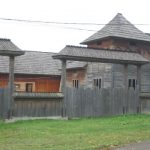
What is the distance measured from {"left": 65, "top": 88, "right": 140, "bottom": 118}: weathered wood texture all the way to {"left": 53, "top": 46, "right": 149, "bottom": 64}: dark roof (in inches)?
74.1

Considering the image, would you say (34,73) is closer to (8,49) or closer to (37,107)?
(37,107)

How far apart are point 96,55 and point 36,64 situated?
12518 millimetres

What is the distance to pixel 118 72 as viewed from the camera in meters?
31.3

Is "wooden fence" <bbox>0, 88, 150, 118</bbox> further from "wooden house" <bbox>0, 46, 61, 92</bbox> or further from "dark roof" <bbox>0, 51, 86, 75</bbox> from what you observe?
"wooden house" <bbox>0, 46, 61, 92</bbox>

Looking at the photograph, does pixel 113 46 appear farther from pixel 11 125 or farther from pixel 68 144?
pixel 68 144

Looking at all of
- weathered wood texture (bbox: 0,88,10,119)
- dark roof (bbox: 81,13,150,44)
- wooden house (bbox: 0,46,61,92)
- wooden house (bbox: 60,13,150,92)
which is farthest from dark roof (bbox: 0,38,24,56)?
wooden house (bbox: 0,46,61,92)

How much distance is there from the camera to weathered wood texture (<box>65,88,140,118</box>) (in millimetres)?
24078

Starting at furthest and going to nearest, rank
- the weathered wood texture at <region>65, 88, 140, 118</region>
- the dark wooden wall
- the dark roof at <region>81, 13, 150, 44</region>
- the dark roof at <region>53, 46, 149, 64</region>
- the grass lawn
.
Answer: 1. the dark wooden wall
2. the dark roof at <region>81, 13, 150, 44</region>
3. the weathered wood texture at <region>65, 88, 140, 118</region>
4. the dark roof at <region>53, 46, 149, 64</region>
5. the grass lawn

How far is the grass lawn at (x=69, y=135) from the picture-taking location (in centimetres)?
1330

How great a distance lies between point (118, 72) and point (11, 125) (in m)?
13.5

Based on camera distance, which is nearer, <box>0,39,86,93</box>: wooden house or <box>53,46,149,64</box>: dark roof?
<box>53,46,149,64</box>: dark roof

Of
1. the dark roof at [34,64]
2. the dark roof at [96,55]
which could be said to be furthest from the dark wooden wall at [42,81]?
the dark roof at [96,55]

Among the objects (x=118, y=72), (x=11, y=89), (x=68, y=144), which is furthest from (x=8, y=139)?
(x=118, y=72)

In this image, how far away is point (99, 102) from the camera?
2534 cm
